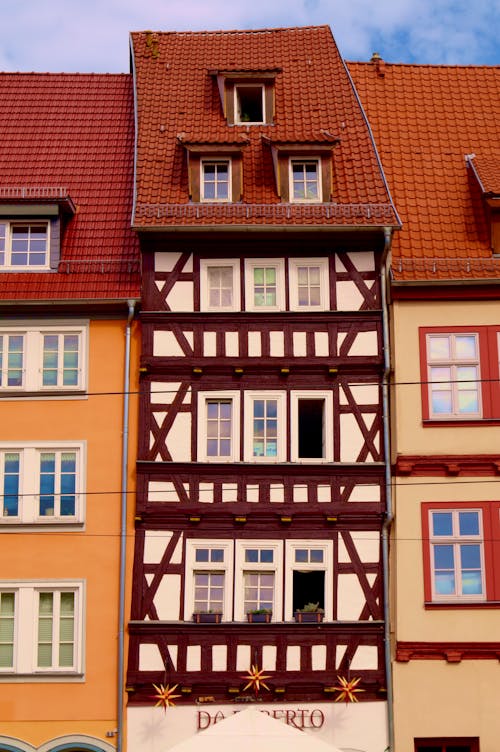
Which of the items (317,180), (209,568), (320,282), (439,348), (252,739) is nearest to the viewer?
(252,739)

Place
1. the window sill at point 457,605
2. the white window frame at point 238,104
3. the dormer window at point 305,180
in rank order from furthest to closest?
the white window frame at point 238,104
the dormer window at point 305,180
the window sill at point 457,605

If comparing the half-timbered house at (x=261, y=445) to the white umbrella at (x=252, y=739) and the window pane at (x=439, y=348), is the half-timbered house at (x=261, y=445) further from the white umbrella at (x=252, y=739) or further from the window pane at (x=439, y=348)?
the white umbrella at (x=252, y=739)

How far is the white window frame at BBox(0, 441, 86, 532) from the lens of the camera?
2394 centimetres

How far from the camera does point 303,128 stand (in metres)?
27.8

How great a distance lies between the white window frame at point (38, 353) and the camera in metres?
24.6

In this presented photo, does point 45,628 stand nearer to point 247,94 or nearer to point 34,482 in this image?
point 34,482

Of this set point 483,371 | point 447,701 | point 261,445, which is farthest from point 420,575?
point 483,371

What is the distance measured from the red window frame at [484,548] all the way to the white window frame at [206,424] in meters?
3.72

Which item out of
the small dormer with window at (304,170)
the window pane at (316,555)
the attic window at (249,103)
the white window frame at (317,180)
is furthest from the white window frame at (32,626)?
the attic window at (249,103)

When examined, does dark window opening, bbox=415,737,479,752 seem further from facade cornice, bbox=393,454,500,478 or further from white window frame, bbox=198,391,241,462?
white window frame, bbox=198,391,241,462

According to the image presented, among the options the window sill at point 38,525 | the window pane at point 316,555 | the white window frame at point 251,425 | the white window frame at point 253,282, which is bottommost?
the window pane at point 316,555

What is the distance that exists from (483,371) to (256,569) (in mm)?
5777

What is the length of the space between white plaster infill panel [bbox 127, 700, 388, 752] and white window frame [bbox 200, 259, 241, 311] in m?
7.56

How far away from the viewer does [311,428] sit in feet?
82.4
